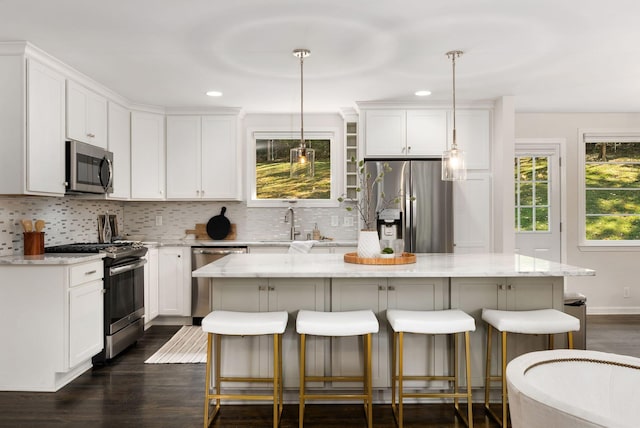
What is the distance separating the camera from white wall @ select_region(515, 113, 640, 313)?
5.48m

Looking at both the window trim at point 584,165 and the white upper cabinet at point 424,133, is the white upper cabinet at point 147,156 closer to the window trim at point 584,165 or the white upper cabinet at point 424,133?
the white upper cabinet at point 424,133

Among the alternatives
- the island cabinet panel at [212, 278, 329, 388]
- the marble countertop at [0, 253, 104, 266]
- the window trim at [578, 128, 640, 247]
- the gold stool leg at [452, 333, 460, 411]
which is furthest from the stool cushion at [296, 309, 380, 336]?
the window trim at [578, 128, 640, 247]

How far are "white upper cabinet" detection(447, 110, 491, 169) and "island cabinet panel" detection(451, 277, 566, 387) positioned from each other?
226 cm

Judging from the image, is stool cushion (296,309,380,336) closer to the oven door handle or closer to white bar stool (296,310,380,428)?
white bar stool (296,310,380,428)

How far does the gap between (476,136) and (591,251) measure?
2.17 metres

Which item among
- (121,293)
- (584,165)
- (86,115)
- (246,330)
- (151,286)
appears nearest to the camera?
(246,330)

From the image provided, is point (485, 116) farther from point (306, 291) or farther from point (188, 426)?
point (188, 426)

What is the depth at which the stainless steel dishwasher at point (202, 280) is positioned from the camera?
5.00 m

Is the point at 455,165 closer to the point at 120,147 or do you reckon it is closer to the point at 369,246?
the point at 369,246

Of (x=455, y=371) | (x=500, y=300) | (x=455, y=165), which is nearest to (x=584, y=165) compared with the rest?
(x=455, y=165)

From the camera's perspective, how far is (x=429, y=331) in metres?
2.50

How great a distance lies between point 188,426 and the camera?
261 cm

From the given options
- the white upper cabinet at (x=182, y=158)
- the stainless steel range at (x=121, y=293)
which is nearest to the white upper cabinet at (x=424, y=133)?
the white upper cabinet at (x=182, y=158)

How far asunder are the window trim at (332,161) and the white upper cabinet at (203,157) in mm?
348
